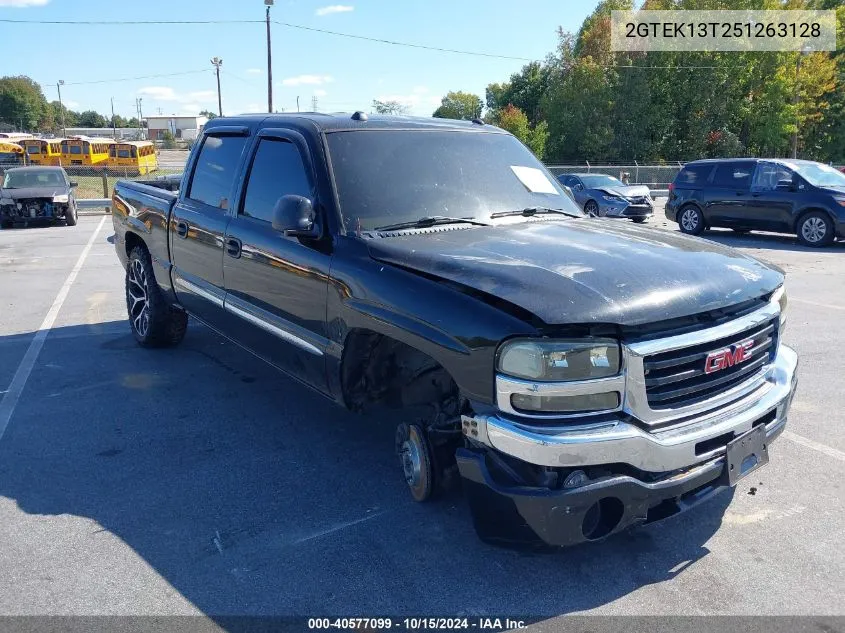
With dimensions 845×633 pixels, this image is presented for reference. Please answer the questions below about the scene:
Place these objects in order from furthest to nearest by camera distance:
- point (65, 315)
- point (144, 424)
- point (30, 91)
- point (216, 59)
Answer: point (30, 91), point (216, 59), point (65, 315), point (144, 424)

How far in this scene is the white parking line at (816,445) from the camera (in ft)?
14.2

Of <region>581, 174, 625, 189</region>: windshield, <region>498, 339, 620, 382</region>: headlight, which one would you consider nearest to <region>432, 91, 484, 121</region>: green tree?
<region>581, 174, 625, 189</region>: windshield

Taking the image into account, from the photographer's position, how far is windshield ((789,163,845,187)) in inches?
571

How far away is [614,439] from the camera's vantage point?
2717mm

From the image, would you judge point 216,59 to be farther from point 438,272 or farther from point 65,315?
point 438,272

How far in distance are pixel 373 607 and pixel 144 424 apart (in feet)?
8.72

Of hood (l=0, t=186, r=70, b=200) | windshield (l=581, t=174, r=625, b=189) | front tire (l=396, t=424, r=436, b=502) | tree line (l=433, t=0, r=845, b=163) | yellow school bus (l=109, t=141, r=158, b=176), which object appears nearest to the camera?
front tire (l=396, t=424, r=436, b=502)

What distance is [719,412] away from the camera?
3.07 metres

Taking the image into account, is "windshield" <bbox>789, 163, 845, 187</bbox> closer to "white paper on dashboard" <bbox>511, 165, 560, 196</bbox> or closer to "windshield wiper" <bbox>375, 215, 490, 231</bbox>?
"white paper on dashboard" <bbox>511, 165, 560, 196</bbox>

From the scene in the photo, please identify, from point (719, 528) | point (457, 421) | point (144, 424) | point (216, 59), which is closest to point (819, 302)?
point (719, 528)

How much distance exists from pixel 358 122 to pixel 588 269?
6.13 feet

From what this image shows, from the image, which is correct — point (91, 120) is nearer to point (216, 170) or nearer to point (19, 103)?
point (19, 103)

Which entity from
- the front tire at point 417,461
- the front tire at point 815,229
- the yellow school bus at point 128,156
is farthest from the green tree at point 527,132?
the front tire at point 417,461

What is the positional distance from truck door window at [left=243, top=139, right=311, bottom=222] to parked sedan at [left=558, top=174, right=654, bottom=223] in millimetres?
15309
